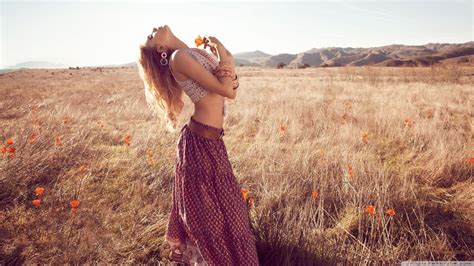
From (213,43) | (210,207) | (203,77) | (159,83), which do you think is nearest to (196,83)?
(203,77)

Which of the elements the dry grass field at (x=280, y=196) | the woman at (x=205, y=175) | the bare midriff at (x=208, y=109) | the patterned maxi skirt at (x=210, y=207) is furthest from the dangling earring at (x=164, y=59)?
the dry grass field at (x=280, y=196)

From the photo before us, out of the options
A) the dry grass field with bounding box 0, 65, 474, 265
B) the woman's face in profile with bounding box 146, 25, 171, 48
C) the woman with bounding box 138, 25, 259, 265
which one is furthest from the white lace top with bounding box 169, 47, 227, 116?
the dry grass field with bounding box 0, 65, 474, 265

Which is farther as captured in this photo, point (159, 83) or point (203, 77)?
point (159, 83)

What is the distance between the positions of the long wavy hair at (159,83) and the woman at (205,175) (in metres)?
0.03

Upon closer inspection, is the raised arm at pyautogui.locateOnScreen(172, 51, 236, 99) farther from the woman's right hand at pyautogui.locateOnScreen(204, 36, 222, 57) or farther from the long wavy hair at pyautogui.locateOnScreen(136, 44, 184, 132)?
the long wavy hair at pyautogui.locateOnScreen(136, 44, 184, 132)

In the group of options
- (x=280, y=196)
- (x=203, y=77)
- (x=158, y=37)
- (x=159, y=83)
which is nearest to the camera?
(x=203, y=77)

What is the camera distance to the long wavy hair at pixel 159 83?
2171 mm

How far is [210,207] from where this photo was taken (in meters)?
1.91

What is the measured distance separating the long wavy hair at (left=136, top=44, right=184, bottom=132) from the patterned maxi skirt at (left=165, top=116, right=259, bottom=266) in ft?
1.24

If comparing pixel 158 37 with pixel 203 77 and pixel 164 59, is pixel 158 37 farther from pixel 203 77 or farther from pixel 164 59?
pixel 203 77

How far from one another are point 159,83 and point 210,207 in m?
0.99

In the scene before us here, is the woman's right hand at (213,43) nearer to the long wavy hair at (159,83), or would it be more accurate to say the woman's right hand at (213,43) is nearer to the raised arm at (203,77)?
the raised arm at (203,77)

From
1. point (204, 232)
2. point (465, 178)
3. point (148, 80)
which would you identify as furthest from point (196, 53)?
point (465, 178)

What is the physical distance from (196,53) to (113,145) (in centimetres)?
415
